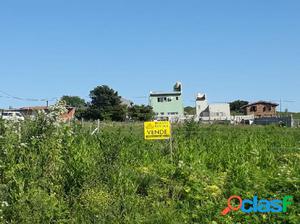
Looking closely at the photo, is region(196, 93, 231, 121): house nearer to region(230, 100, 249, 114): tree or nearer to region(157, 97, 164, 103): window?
region(157, 97, 164, 103): window

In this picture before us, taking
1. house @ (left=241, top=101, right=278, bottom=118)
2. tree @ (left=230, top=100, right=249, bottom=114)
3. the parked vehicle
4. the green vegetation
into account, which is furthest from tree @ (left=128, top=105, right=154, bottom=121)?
the parked vehicle

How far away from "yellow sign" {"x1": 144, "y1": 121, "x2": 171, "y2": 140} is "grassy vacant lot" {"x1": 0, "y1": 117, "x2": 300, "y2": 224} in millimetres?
475

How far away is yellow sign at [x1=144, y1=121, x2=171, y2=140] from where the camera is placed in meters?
7.86

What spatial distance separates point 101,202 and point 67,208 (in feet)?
1.96

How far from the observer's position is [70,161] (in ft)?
22.1

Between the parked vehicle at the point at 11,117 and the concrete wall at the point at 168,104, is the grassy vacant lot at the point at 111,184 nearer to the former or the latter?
the parked vehicle at the point at 11,117

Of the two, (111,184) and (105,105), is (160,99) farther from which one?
(111,184)

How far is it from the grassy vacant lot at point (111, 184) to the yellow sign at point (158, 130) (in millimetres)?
475

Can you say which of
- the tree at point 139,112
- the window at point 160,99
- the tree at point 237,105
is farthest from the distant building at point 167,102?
the tree at point 237,105

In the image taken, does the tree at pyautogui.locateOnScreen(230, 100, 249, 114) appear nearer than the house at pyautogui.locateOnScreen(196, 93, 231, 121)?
No

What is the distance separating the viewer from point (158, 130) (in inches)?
311

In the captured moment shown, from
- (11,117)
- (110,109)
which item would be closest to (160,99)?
(110,109)

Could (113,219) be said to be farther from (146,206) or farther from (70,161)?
(70,161)

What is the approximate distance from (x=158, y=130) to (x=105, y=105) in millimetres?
56856
